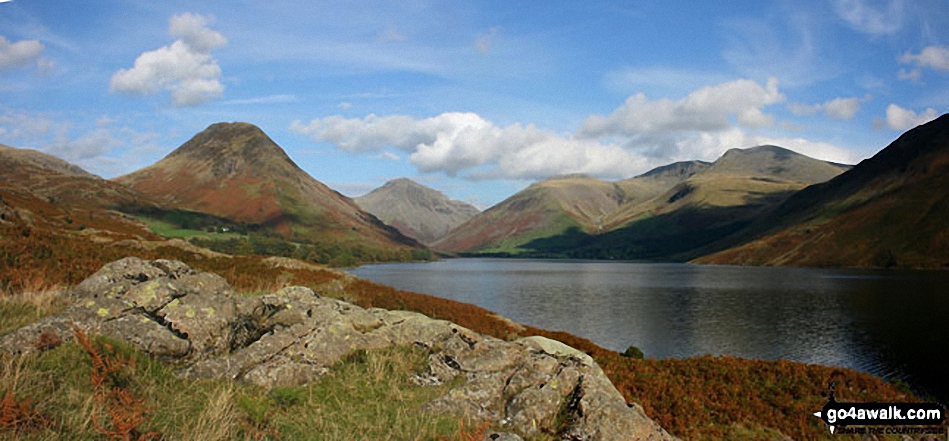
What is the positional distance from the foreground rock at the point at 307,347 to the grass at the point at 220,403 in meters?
0.72

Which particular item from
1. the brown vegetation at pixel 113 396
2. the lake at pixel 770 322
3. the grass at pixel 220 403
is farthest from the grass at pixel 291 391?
the lake at pixel 770 322

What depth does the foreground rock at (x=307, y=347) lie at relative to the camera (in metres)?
10.5

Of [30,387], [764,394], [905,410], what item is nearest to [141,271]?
[30,387]

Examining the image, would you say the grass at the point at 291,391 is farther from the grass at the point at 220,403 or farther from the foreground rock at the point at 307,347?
the foreground rock at the point at 307,347

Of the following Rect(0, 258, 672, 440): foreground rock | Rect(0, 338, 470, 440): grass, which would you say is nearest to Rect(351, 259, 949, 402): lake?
Rect(0, 258, 672, 440): foreground rock

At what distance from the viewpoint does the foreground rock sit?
10508mm

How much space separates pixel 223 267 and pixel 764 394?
111 feet

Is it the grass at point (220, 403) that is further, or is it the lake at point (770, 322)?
the lake at point (770, 322)

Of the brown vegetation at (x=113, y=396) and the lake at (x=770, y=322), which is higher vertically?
the brown vegetation at (x=113, y=396)

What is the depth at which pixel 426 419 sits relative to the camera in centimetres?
1000

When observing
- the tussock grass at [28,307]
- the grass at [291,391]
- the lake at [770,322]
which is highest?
the tussock grass at [28,307]

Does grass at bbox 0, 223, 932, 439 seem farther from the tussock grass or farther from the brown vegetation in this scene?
the brown vegetation

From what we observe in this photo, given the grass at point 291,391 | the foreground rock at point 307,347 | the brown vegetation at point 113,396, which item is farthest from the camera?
the foreground rock at point 307,347

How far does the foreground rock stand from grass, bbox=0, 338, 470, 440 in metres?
0.72
